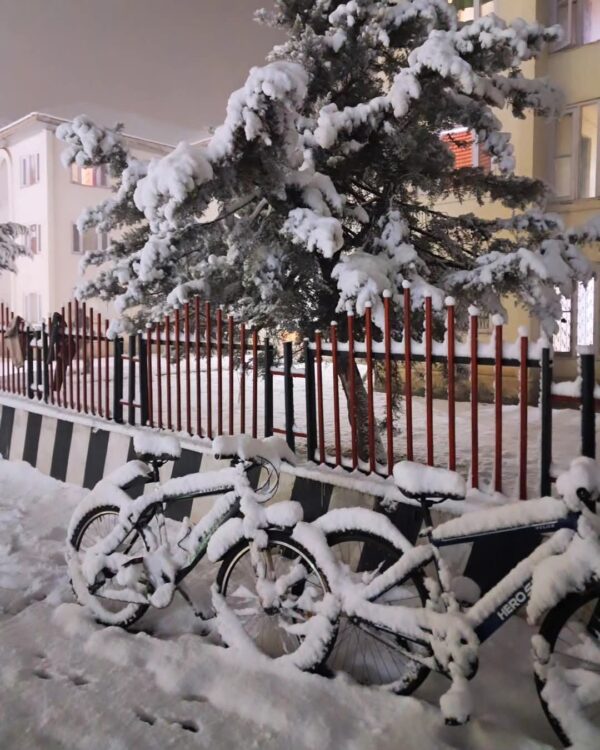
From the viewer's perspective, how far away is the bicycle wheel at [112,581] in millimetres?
3596

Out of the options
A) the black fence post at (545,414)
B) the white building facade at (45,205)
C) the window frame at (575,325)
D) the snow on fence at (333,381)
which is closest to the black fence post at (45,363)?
the snow on fence at (333,381)

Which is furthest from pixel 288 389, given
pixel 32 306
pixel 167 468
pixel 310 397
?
pixel 32 306

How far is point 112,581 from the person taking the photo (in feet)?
12.4

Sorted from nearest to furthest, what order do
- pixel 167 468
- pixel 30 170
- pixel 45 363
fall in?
pixel 167 468 < pixel 45 363 < pixel 30 170

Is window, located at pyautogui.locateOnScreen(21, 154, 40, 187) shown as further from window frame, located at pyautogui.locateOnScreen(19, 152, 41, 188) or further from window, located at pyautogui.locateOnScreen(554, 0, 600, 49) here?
window, located at pyautogui.locateOnScreen(554, 0, 600, 49)

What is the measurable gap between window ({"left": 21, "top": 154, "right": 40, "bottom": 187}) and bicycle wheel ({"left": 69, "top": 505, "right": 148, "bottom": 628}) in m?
22.1

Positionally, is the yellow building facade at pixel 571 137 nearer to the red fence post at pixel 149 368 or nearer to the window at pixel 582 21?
the window at pixel 582 21

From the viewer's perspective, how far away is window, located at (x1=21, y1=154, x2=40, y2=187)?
23.0 m

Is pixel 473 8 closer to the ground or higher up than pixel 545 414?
higher up

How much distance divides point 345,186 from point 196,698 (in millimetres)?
4377

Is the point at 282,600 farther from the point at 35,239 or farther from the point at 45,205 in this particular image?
the point at 35,239

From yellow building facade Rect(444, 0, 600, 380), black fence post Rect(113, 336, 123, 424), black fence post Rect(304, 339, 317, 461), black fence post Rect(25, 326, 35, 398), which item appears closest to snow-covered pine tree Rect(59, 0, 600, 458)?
black fence post Rect(113, 336, 123, 424)

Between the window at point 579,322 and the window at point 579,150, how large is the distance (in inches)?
76.8

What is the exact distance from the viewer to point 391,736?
2.60 meters
